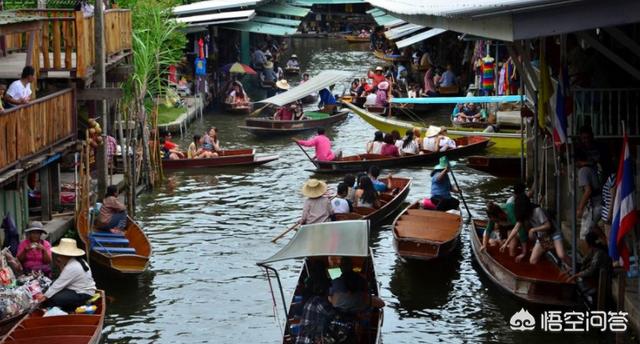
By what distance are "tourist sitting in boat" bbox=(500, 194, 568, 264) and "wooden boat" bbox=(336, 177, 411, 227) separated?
11.6ft

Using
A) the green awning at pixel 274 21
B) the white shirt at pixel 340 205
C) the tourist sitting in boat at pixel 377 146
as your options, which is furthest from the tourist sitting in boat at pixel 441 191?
the green awning at pixel 274 21

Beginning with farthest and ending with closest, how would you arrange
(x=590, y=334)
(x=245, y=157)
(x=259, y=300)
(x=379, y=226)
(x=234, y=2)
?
1. (x=234, y=2)
2. (x=245, y=157)
3. (x=379, y=226)
4. (x=259, y=300)
5. (x=590, y=334)

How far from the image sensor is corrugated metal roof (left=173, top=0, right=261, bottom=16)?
41000mm

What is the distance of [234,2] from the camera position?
44.2 m

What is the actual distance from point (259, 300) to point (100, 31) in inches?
250

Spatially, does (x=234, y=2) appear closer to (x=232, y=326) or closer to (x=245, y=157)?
(x=245, y=157)

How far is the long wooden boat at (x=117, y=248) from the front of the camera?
18.6 m

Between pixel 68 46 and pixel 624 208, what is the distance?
10.4 m

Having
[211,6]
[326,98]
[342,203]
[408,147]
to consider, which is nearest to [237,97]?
[326,98]

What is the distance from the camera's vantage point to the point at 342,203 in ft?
70.3

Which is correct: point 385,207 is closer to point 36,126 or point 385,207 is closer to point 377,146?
point 377,146

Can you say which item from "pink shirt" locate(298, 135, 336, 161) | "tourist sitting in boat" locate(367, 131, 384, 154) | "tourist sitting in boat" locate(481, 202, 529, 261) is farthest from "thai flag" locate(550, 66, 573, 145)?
"tourist sitting in boat" locate(367, 131, 384, 154)

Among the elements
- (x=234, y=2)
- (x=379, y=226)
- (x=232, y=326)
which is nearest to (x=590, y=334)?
(x=232, y=326)

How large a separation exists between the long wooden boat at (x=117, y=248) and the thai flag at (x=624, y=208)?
7.64m
